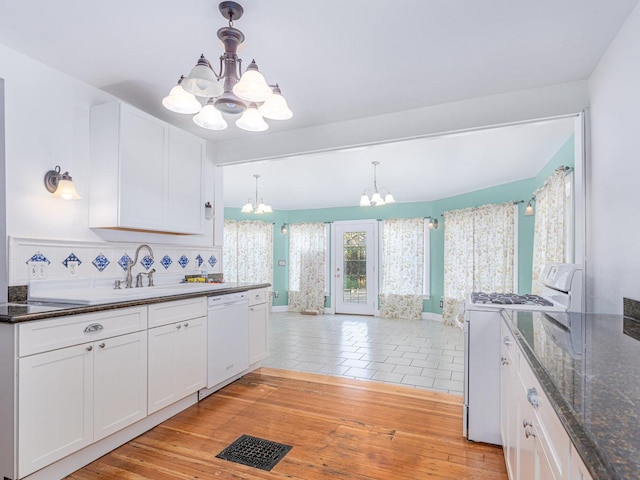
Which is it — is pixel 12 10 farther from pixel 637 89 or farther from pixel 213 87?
pixel 637 89

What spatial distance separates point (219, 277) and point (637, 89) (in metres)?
3.70

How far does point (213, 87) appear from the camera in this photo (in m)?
1.73

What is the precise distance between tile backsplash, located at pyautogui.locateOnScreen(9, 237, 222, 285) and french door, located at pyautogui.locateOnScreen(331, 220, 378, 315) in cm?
447

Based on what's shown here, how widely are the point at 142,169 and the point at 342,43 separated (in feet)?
5.84

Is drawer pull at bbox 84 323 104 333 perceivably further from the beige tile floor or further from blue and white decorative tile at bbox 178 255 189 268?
the beige tile floor

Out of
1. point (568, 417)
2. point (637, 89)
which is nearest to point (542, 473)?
point (568, 417)

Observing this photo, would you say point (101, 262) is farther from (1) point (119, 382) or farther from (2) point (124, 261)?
(1) point (119, 382)

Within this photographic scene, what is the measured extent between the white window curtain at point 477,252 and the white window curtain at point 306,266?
8.72ft

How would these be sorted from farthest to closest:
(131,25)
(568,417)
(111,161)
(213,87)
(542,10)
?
(111,161)
(131,25)
(542,10)
(213,87)
(568,417)

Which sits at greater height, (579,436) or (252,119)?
(252,119)

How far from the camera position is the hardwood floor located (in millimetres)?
2057

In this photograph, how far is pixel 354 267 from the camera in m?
7.91

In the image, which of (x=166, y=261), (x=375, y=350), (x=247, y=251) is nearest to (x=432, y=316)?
(x=375, y=350)

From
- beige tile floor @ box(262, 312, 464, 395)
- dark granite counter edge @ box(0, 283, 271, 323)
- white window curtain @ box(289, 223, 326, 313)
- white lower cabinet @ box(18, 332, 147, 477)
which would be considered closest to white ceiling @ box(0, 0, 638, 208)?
dark granite counter edge @ box(0, 283, 271, 323)
